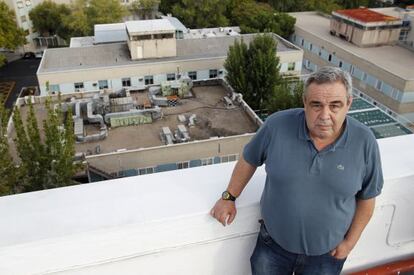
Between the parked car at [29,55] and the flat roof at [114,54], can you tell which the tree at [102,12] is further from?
the flat roof at [114,54]

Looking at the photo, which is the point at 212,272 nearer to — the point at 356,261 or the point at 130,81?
the point at 356,261

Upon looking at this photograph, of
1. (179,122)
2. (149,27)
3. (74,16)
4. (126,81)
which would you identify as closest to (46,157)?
(179,122)

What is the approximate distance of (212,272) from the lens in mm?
2754

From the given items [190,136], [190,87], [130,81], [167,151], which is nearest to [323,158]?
[167,151]

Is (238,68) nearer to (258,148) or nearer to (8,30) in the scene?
(258,148)

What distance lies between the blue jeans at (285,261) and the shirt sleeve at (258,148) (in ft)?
1.53

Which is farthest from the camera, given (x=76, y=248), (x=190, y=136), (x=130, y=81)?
(x=130, y=81)

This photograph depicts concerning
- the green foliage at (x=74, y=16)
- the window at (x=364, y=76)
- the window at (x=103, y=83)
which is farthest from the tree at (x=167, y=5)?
the window at (x=364, y=76)

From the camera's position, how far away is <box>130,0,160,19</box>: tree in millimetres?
39531

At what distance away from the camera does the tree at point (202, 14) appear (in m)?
36.4

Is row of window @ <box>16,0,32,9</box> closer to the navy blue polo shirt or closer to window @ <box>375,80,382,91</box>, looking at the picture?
window @ <box>375,80,382,91</box>

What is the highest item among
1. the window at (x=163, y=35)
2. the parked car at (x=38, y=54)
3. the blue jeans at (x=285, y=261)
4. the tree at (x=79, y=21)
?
the blue jeans at (x=285, y=261)

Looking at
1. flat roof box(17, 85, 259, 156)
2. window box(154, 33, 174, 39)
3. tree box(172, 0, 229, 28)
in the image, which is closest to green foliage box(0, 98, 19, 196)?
flat roof box(17, 85, 259, 156)

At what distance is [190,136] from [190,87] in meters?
5.15
